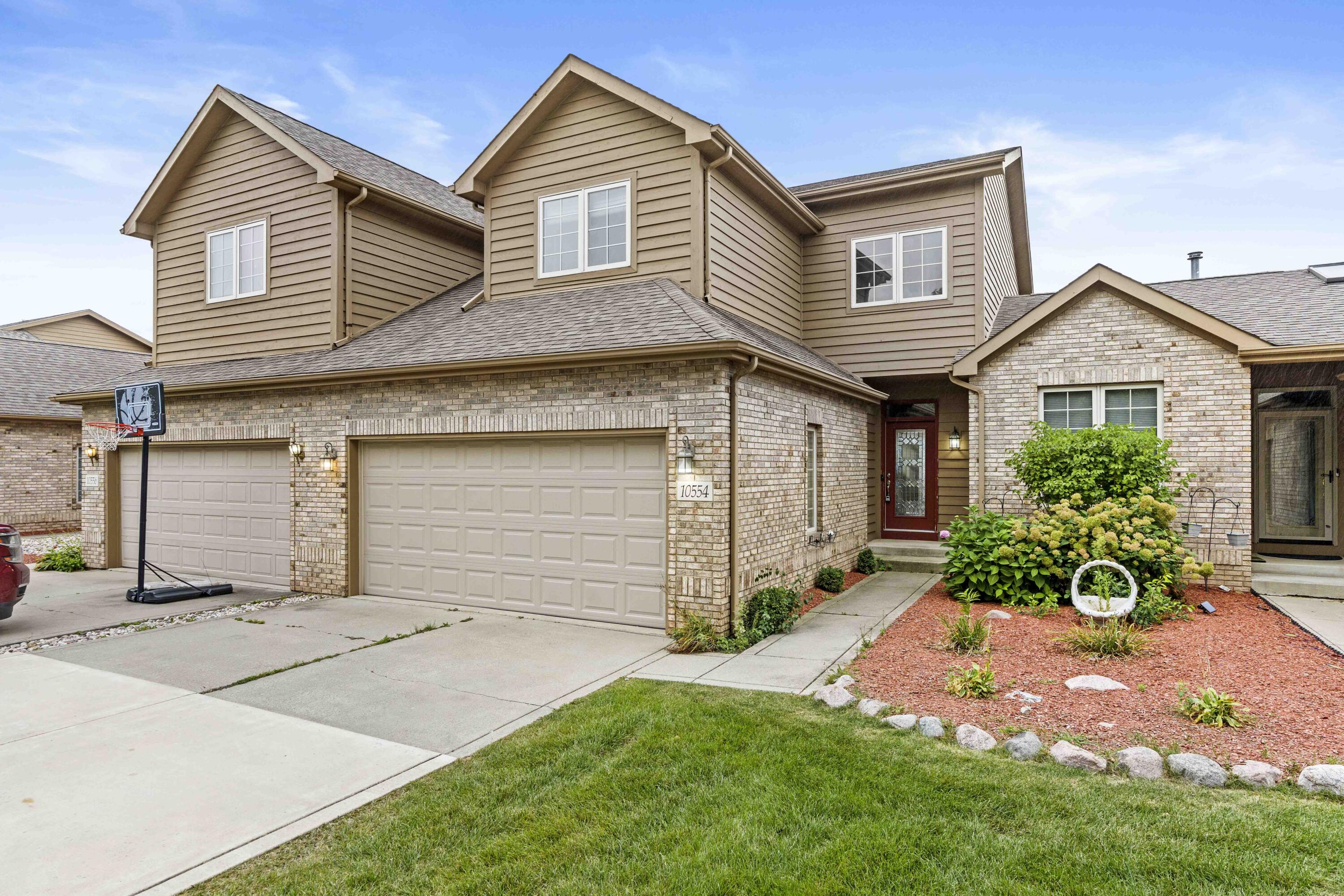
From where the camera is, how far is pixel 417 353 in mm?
9602

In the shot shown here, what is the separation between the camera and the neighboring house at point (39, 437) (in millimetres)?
17703

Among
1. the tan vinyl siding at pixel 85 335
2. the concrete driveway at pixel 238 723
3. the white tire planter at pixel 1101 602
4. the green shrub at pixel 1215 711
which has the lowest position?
the concrete driveway at pixel 238 723

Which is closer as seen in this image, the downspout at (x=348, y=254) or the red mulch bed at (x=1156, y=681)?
the red mulch bed at (x=1156, y=681)

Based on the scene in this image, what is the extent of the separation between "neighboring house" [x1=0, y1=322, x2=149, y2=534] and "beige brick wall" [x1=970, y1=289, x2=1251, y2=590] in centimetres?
1907

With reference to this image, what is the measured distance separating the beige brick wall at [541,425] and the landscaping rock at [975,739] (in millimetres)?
3218

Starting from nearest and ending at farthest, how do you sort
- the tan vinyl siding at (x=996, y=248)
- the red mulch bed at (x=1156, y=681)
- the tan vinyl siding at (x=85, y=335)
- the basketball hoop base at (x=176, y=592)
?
1. the red mulch bed at (x=1156, y=681)
2. the basketball hoop base at (x=176, y=592)
3. the tan vinyl siding at (x=996, y=248)
4. the tan vinyl siding at (x=85, y=335)

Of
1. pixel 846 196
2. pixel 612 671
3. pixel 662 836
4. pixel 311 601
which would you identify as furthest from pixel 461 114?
pixel 662 836

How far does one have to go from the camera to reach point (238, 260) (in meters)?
12.2

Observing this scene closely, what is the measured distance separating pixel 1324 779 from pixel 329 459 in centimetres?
1046

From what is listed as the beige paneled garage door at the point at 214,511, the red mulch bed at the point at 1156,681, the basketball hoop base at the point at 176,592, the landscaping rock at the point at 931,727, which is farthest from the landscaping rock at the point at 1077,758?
the basketball hoop base at the point at 176,592

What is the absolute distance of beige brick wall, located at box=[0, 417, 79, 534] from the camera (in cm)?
1766

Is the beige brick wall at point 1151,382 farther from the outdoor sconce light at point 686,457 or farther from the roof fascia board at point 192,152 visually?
the roof fascia board at point 192,152

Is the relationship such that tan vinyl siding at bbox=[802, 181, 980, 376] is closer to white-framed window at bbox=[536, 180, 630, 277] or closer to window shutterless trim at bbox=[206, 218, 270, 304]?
Result: white-framed window at bbox=[536, 180, 630, 277]

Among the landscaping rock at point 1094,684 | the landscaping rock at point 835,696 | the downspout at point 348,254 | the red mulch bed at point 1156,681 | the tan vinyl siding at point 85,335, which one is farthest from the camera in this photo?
the tan vinyl siding at point 85,335
